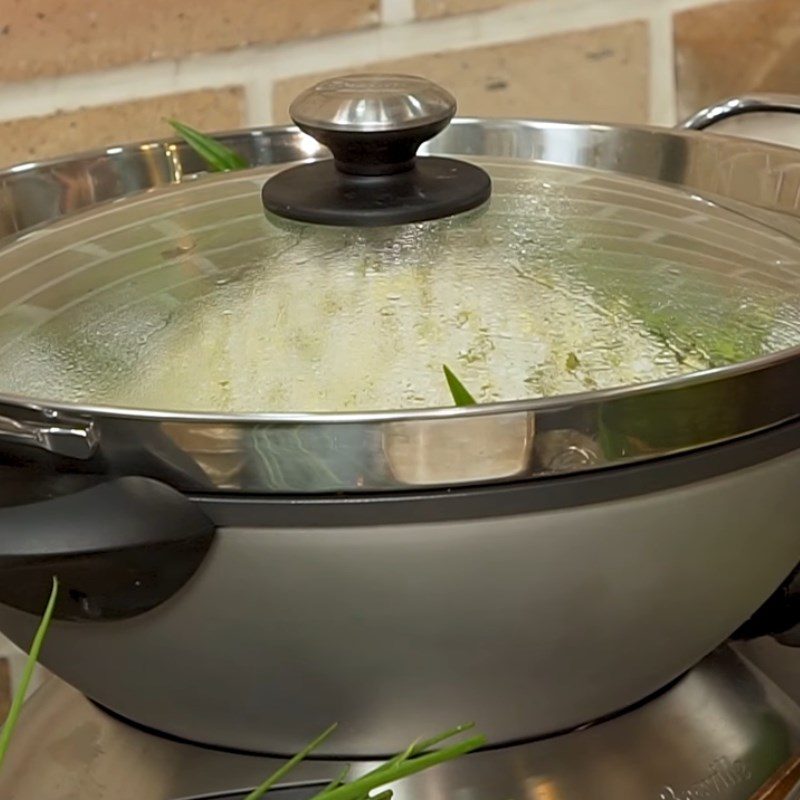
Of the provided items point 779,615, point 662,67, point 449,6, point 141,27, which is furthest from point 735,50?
point 779,615

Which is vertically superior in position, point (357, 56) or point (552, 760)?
point (357, 56)

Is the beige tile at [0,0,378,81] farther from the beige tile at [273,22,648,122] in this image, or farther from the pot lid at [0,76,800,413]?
the pot lid at [0,76,800,413]

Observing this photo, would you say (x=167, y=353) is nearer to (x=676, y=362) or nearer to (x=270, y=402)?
(x=270, y=402)

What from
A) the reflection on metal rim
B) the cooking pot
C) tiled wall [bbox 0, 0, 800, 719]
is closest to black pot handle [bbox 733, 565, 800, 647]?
the cooking pot

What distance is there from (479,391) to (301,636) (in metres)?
0.09

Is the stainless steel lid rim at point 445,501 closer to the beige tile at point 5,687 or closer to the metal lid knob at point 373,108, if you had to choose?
the metal lid knob at point 373,108

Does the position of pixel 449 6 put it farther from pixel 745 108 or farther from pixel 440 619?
pixel 440 619

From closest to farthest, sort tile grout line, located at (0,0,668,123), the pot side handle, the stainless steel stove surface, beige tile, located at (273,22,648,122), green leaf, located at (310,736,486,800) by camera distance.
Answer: green leaf, located at (310,736,486,800) < the stainless steel stove surface < the pot side handle < tile grout line, located at (0,0,668,123) < beige tile, located at (273,22,648,122)

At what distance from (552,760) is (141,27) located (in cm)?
45

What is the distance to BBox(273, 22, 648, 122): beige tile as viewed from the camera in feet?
2.62

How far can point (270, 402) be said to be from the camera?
387mm

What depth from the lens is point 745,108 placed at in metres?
0.61

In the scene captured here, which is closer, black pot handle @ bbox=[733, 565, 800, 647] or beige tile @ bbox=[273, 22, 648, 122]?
black pot handle @ bbox=[733, 565, 800, 647]

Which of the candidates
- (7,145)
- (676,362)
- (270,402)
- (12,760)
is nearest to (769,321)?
(676,362)
